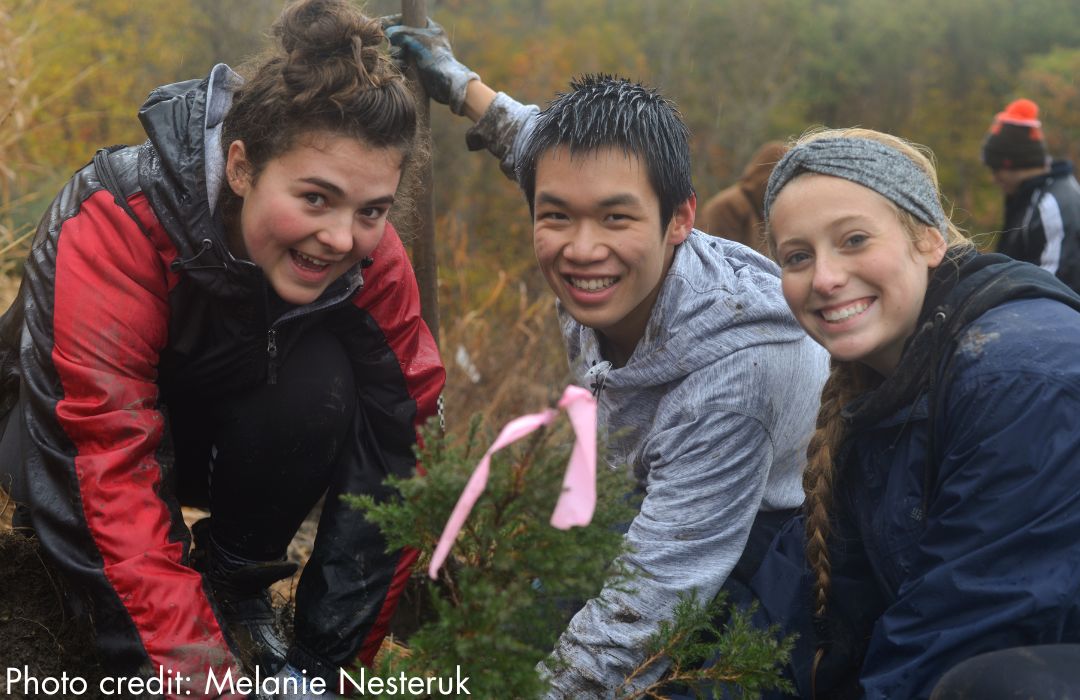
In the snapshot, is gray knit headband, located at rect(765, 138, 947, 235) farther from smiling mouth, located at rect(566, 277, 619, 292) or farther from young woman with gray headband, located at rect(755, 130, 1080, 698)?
smiling mouth, located at rect(566, 277, 619, 292)

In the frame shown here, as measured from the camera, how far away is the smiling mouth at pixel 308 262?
239 cm

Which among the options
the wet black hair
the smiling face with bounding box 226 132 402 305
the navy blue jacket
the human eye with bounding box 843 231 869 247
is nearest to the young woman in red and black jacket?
the smiling face with bounding box 226 132 402 305

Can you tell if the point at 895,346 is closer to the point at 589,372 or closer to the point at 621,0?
the point at 589,372

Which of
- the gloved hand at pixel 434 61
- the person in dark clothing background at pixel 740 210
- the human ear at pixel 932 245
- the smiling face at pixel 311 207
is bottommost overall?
the smiling face at pixel 311 207

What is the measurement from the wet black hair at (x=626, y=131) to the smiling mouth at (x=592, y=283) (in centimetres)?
20

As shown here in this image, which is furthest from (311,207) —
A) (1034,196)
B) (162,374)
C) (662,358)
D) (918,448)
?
(1034,196)

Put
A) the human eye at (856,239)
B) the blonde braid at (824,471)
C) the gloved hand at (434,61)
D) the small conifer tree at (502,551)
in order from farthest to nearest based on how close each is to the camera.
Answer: the gloved hand at (434,61), the blonde braid at (824,471), the human eye at (856,239), the small conifer tree at (502,551)

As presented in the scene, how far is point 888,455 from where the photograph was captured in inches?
86.2

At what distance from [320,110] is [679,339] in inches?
37.6

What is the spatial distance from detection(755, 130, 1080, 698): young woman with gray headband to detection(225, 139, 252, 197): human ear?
1.16 metres

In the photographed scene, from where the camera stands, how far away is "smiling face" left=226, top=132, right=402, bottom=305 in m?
2.32

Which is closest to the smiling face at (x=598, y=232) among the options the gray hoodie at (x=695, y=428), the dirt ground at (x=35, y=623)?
the gray hoodie at (x=695, y=428)

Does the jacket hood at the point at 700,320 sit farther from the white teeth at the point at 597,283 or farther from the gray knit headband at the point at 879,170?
the gray knit headband at the point at 879,170

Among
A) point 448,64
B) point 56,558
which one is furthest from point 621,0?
point 56,558
